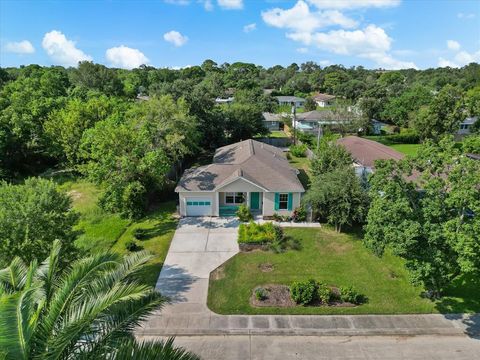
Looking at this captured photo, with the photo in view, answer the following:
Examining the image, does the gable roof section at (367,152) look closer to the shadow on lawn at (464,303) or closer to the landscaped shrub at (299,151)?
the landscaped shrub at (299,151)

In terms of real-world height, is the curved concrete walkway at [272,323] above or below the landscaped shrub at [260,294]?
below

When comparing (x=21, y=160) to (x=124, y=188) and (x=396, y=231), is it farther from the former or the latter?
(x=396, y=231)

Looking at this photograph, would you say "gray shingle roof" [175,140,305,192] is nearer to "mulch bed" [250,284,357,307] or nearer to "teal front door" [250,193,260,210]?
"teal front door" [250,193,260,210]

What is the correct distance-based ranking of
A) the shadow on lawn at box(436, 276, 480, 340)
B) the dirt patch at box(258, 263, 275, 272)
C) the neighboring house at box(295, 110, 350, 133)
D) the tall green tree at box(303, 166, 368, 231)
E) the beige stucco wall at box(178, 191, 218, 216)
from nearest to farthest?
1. the shadow on lawn at box(436, 276, 480, 340)
2. the dirt patch at box(258, 263, 275, 272)
3. the tall green tree at box(303, 166, 368, 231)
4. the beige stucco wall at box(178, 191, 218, 216)
5. the neighboring house at box(295, 110, 350, 133)

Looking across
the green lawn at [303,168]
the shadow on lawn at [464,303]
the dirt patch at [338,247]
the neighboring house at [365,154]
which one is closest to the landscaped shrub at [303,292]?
the dirt patch at [338,247]

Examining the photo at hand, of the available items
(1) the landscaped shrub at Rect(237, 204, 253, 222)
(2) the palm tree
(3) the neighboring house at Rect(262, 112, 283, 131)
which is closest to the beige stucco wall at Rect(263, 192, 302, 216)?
(1) the landscaped shrub at Rect(237, 204, 253, 222)

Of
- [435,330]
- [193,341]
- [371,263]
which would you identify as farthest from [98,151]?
[435,330]
